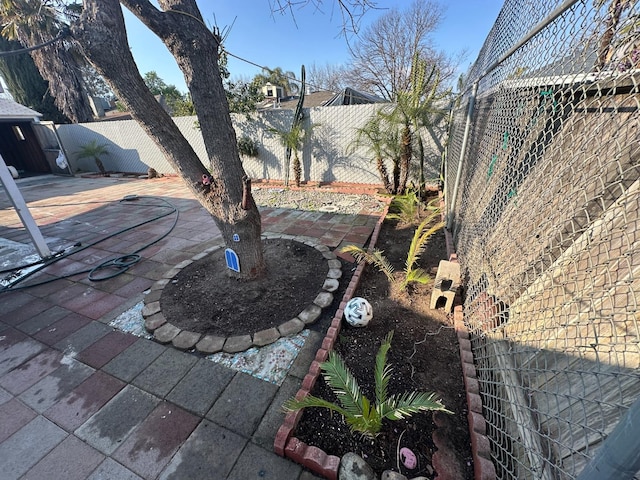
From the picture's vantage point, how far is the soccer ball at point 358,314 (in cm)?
186

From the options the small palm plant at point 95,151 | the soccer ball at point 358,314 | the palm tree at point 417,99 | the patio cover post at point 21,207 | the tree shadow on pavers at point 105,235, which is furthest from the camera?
the small palm plant at point 95,151

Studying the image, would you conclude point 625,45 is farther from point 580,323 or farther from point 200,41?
point 200,41

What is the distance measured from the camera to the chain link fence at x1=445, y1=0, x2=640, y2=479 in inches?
30.1

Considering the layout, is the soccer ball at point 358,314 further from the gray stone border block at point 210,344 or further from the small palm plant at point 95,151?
the small palm plant at point 95,151

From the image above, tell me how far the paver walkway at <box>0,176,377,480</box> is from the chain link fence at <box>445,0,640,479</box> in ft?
3.50

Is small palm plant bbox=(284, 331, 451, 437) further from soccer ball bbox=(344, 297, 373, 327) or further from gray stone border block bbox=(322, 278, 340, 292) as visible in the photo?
gray stone border block bbox=(322, 278, 340, 292)

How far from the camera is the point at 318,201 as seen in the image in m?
5.27

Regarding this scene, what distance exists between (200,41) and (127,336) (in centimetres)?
236

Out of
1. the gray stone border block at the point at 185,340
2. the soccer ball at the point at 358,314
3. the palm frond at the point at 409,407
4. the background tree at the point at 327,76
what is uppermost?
the background tree at the point at 327,76

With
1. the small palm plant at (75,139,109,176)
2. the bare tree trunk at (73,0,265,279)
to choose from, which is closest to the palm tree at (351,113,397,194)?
the bare tree trunk at (73,0,265,279)

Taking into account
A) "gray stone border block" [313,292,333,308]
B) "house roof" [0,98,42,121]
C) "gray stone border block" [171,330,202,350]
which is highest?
"house roof" [0,98,42,121]

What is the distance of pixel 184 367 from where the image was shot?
1774mm

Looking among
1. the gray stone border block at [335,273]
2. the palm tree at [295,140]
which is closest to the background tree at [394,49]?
the palm tree at [295,140]

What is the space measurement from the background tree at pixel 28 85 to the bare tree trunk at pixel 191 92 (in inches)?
624
